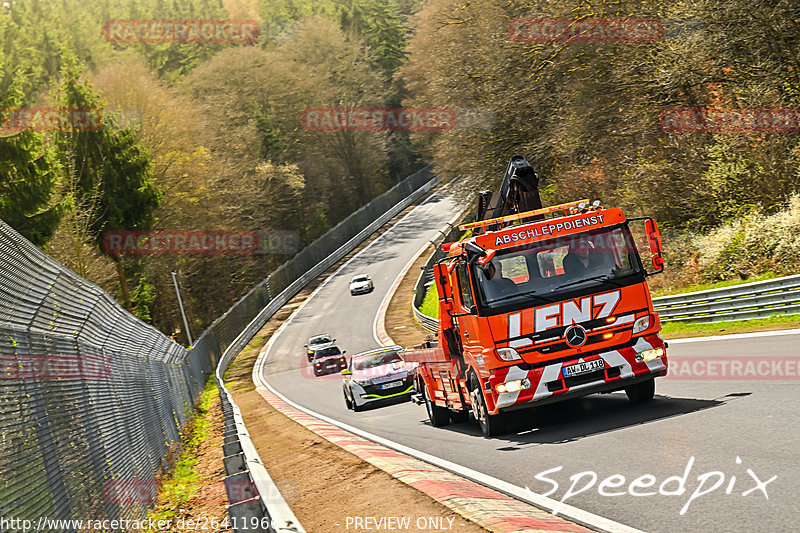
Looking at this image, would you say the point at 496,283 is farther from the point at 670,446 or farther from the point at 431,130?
the point at 431,130

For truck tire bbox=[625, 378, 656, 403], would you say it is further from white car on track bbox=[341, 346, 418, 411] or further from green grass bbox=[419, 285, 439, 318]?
green grass bbox=[419, 285, 439, 318]

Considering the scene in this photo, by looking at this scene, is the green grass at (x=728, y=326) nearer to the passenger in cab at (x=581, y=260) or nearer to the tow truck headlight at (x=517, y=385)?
the passenger in cab at (x=581, y=260)

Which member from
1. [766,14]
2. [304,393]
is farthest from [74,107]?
[766,14]

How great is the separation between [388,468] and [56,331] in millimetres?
4473

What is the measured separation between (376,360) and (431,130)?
2987 centimetres

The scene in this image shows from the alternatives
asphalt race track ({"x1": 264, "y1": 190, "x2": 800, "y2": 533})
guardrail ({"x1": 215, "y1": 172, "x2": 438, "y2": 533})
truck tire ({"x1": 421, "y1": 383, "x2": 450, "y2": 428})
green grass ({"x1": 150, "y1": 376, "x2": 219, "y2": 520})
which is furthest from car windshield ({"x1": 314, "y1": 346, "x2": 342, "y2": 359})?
truck tire ({"x1": 421, "y1": 383, "x2": 450, "y2": 428})

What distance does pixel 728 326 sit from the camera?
1870cm

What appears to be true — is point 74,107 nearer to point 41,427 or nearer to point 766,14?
point 766,14

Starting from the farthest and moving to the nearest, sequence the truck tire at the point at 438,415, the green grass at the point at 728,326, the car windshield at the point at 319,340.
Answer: the car windshield at the point at 319,340
the green grass at the point at 728,326
the truck tire at the point at 438,415

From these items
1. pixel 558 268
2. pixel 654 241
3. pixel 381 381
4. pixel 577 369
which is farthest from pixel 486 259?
pixel 381 381

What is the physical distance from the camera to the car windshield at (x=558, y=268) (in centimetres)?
1077

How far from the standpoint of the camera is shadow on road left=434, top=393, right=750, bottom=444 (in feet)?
34.5

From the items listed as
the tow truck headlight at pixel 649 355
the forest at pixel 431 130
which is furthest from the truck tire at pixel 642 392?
the forest at pixel 431 130

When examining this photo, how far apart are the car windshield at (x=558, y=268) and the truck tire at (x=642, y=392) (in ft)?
5.66
